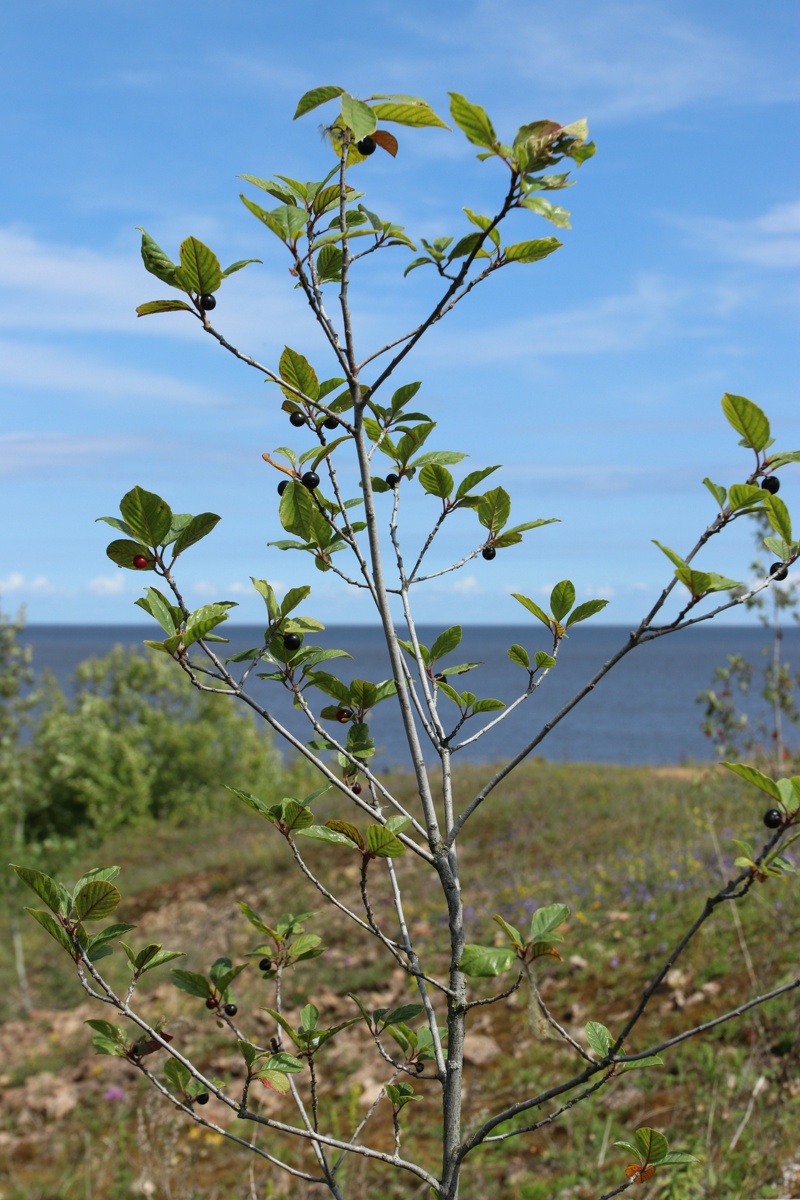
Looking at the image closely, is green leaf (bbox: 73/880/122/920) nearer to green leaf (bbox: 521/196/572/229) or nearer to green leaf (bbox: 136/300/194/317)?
green leaf (bbox: 136/300/194/317)

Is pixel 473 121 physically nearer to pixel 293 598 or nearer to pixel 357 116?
pixel 357 116

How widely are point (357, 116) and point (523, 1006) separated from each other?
582 cm

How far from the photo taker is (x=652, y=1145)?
1596 millimetres

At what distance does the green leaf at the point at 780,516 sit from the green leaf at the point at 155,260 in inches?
41.1

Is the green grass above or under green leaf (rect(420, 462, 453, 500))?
under

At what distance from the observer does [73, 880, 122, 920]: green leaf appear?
4.95ft

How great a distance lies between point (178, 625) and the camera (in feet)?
5.17

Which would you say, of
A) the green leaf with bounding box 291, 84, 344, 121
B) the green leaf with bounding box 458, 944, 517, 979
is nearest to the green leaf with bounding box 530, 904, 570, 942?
the green leaf with bounding box 458, 944, 517, 979

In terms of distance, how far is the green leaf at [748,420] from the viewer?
1.54 metres

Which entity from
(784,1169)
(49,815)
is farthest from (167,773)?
(784,1169)

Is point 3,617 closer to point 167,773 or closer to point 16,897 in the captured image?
point 16,897

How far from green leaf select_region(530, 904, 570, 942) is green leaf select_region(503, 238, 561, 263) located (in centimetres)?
107

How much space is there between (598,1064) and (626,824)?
777cm

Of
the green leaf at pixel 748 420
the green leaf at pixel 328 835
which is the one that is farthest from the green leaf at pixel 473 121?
the green leaf at pixel 328 835
